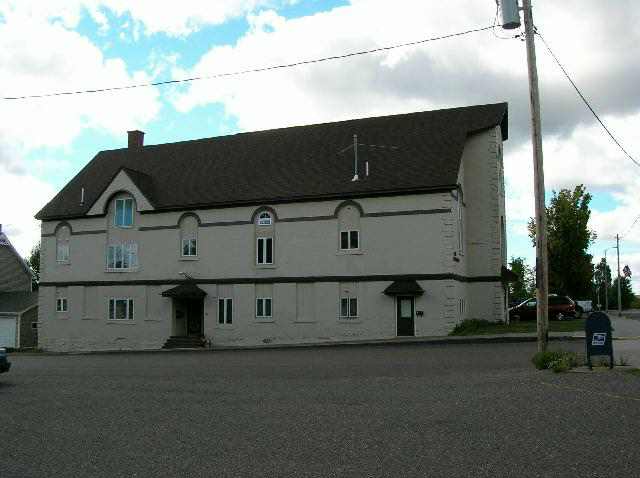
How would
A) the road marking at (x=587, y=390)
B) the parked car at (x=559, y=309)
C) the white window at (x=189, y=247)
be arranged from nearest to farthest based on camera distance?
the road marking at (x=587, y=390) < the white window at (x=189, y=247) < the parked car at (x=559, y=309)

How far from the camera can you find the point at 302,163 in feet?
121

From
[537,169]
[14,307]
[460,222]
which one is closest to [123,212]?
[14,307]

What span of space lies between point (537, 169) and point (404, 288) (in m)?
14.8

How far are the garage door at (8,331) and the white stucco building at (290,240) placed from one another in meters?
7.72

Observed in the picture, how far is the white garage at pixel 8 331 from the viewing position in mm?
46844

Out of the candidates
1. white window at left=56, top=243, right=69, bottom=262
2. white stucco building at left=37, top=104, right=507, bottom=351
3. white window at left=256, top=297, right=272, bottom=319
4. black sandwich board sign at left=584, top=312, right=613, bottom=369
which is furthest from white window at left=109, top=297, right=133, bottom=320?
black sandwich board sign at left=584, top=312, right=613, bottom=369

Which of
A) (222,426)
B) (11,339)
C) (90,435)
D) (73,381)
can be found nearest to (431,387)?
(222,426)

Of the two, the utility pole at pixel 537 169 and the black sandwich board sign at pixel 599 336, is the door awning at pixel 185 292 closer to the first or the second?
the utility pole at pixel 537 169

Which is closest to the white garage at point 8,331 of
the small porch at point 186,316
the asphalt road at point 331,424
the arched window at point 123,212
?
the arched window at point 123,212

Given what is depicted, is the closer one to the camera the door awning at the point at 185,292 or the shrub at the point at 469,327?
the shrub at the point at 469,327

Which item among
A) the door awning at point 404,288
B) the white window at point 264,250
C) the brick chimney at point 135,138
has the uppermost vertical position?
the brick chimney at point 135,138

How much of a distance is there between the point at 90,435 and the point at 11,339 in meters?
41.0

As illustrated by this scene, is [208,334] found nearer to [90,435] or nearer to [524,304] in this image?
[524,304]

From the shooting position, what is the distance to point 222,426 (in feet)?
35.2
